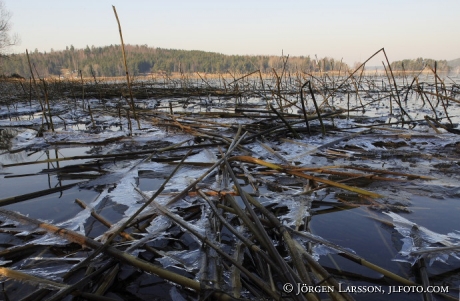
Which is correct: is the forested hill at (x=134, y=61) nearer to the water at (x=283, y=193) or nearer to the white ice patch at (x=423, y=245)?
the water at (x=283, y=193)

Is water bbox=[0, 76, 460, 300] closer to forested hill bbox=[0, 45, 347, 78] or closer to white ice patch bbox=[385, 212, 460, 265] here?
white ice patch bbox=[385, 212, 460, 265]

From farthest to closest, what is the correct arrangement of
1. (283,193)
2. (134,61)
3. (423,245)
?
(134,61), (283,193), (423,245)

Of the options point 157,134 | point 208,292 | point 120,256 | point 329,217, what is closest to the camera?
point 208,292

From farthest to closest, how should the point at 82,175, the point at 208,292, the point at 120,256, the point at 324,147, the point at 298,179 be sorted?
the point at 324,147 → the point at 82,175 → the point at 298,179 → the point at 120,256 → the point at 208,292

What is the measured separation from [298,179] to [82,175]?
180 centimetres

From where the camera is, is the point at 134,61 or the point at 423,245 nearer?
the point at 423,245

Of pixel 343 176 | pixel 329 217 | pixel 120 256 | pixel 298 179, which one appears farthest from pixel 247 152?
pixel 120 256

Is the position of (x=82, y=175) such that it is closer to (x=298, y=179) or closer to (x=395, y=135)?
(x=298, y=179)

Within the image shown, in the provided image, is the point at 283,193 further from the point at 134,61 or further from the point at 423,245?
the point at 134,61

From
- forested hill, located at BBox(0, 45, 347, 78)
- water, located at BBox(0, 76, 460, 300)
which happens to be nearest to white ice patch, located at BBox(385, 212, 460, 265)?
water, located at BBox(0, 76, 460, 300)

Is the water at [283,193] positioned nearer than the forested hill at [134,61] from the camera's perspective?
Yes

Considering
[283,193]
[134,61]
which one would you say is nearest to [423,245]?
[283,193]

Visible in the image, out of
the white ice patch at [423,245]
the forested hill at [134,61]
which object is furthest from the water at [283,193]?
the forested hill at [134,61]

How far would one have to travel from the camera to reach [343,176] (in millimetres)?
2105
